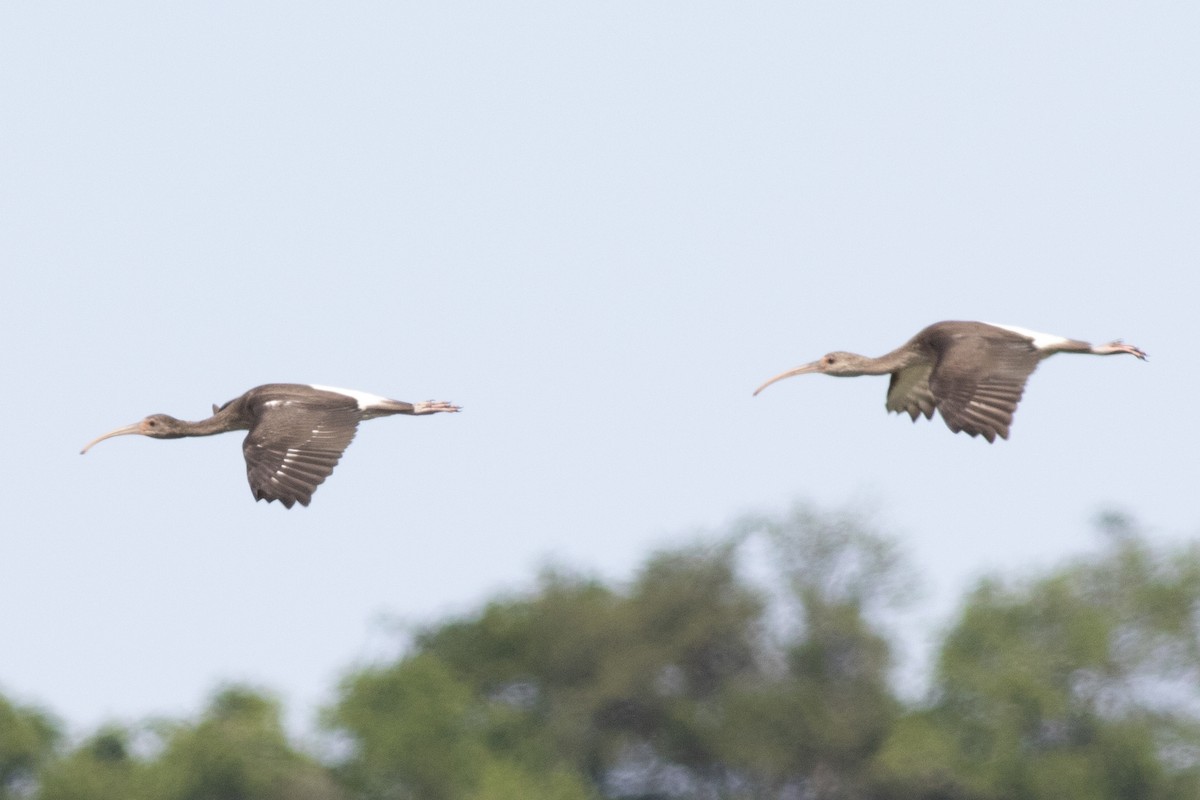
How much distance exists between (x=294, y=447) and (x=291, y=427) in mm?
375

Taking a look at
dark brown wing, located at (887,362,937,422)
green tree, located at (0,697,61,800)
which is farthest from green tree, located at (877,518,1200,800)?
dark brown wing, located at (887,362,937,422)

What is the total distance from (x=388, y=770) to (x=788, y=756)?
29.8ft

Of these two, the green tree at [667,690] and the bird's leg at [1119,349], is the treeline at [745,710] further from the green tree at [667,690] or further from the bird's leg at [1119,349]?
the bird's leg at [1119,349]

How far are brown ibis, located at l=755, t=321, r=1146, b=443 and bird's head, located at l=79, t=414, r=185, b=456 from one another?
6.48 m

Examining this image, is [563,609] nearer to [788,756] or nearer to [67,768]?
[788,756]

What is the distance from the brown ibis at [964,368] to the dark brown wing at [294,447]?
510 centimetres

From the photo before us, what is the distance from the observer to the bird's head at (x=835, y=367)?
29.9m

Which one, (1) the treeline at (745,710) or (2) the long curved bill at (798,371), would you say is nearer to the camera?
(2) the long curved bill at (798,371)

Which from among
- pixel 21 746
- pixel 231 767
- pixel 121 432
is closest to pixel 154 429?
pixel 121 432

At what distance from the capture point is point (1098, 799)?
58375mm

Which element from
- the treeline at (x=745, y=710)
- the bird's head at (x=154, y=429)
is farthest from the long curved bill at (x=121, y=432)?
the treeline at (x=745, y=710)

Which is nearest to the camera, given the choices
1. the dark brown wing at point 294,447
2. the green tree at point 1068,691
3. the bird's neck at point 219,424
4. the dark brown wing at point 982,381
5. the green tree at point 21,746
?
the dark brown wing at point 982,381

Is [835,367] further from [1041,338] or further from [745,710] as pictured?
[745,710]

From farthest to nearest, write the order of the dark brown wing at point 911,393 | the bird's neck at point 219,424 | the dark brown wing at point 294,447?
the dark brown wing at point 911,393 → the bird's neck at point 219,424 → the dark brown wing at point 294,447
